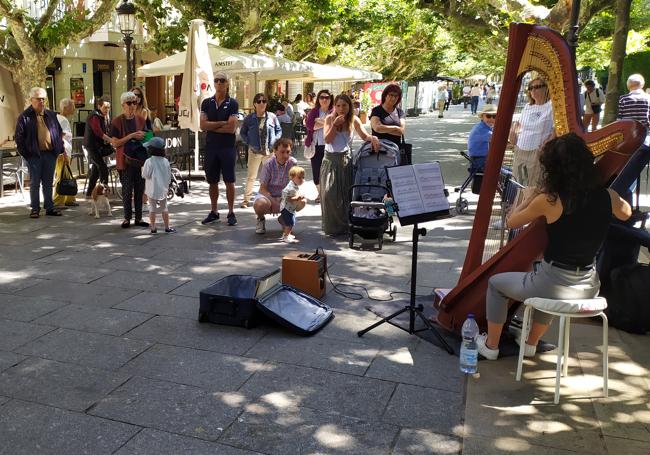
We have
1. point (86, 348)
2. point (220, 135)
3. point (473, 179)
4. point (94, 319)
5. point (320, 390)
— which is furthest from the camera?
point (473, 179)

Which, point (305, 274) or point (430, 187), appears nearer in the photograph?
point (430, 187)

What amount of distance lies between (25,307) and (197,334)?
66.4 inches

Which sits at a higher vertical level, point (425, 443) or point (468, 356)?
point (468, 356)

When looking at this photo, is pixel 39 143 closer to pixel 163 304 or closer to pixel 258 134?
pixel 258 134

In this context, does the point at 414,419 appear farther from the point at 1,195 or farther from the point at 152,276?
the point at 1,195

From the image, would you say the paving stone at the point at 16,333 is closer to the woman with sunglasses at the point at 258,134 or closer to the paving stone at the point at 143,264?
the paving stone at the point at 143,264

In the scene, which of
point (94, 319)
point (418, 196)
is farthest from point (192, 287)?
point (418, 196)

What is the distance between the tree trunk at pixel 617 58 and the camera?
11.4 meters

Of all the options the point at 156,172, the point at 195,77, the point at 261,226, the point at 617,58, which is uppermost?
the point at 617,58

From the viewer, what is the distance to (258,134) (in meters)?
10.9

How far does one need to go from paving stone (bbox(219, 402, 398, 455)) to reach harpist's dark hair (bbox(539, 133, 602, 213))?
1.75 metres

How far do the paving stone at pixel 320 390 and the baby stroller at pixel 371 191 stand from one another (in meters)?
3.46

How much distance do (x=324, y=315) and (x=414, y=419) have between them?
1.71 m

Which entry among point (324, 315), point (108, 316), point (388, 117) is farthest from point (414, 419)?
point (388, 117)
